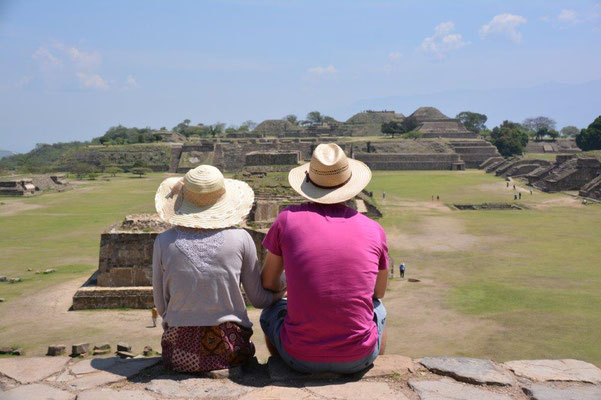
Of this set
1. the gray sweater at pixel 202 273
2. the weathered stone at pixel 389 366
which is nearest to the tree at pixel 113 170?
the gray sweater at pixel 202 273

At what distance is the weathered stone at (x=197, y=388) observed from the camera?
3.03 m

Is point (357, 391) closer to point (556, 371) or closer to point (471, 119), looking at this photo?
point (556, 371)

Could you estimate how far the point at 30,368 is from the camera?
337cm

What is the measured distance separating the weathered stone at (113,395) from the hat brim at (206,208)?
1028 mm

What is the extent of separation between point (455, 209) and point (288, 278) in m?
26.1

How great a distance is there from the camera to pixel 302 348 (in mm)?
3240

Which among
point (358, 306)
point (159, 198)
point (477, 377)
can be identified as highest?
point (159, 198)

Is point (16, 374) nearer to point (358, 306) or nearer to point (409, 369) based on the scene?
point (358, 306)

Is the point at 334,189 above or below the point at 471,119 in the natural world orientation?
below

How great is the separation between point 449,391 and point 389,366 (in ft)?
1.32

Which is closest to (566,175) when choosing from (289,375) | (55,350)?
(55,350)

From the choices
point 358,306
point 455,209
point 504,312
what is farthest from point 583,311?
point 455,209

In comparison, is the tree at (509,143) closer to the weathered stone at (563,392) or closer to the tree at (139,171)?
the tree at (139,171)

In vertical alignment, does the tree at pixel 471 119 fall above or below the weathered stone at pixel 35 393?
above
